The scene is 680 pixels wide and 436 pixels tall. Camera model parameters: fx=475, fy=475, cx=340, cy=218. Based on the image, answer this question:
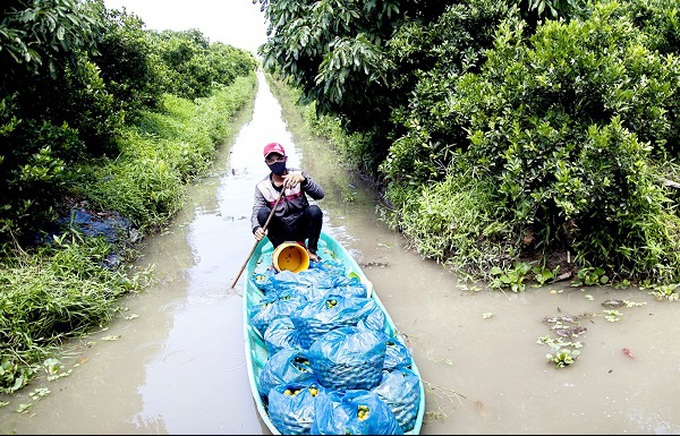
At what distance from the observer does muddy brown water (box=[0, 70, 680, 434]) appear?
311cm

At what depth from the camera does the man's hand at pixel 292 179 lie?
197 inches

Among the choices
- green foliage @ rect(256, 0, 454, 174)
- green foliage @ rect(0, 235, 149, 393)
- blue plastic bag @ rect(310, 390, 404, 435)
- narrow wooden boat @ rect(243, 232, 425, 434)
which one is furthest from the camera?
green foliage @ rect(256, 0, 454, 174)

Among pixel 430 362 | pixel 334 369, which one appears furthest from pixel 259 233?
pixel 334 369

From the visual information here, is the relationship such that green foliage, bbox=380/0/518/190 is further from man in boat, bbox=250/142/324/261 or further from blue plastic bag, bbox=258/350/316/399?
blue plastic bag, bbox=258/350/316/399

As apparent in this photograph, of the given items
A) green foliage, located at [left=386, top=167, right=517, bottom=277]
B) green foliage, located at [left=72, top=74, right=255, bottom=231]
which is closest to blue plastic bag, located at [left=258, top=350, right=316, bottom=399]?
green foliage, located at [left=386, top=167, right=517, bottom=277]

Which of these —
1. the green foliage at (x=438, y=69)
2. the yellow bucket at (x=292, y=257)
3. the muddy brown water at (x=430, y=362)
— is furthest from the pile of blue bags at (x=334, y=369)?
the green foliage at (x=438, y=69)

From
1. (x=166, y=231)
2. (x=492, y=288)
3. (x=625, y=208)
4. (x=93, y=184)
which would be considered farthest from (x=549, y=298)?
(x=93, y=184)

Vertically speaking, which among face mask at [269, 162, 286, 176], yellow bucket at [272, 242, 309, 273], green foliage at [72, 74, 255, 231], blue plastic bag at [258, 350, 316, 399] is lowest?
green foliage at [72, 74, 255, 231]

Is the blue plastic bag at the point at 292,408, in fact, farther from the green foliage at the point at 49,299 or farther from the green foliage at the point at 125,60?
the green foliage at the point at 125,60

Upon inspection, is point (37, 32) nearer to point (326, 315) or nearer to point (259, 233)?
point (259, 233)

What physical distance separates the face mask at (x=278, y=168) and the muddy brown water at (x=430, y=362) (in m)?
1.41

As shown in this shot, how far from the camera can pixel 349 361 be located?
2773 mm

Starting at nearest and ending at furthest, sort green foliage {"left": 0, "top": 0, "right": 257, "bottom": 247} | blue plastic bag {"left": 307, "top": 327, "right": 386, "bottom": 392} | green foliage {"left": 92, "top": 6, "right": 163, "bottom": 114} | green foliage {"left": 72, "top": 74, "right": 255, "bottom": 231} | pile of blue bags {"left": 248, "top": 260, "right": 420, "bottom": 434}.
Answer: pile of blue bags {"left": 248, "top": 260, "right": 420, "bottom": 434}
blue plastic bag {"left": 307, "top": 327, "right": 386, "bottom": 392}
green foliage {"left": 0, "top": 0, "right": 257, "bottom": 247}
green foliage {"left": 72, "top": 74, "right": 255, "bottom": 231}
green foliage {"left": 92, "top": 6, "right": 163, "bottom": 114}

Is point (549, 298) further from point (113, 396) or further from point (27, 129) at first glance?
point (27, 129)
